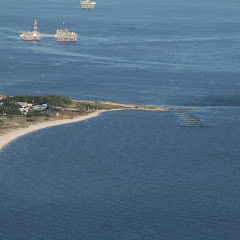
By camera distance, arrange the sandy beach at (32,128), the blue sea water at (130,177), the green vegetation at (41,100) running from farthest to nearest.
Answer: the green vegetation at (41,100) → the sandy beach at (32,128) → the blue sea water at (130,177)

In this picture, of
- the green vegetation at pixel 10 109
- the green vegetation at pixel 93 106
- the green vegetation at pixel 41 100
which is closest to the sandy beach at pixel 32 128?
the green vegetation at pixel 93 106

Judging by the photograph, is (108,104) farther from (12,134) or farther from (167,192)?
(167,192)

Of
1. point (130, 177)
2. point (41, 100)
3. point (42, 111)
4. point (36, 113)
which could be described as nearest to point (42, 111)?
point (42, 111)

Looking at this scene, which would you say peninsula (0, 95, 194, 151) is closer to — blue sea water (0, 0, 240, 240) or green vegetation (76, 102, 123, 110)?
green vegetation (76, 102, 123, 110)

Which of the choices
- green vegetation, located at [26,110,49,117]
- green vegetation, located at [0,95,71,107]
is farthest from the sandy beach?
green vegetation, located at [0,95,71,107]

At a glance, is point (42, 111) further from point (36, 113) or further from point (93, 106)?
point (93, 106)

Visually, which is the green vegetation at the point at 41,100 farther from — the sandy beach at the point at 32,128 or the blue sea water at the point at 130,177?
the blue sea water at the point at 130,177

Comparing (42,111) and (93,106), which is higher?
(93,106)

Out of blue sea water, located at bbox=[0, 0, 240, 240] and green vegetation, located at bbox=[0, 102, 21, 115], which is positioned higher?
green vegetation, located at bbox=[0, 102, 21, 115]
